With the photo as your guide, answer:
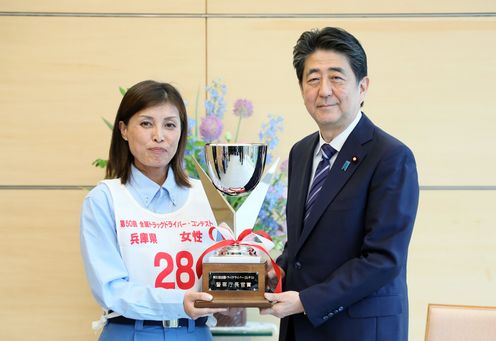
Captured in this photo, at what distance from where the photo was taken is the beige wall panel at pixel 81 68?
342 cm

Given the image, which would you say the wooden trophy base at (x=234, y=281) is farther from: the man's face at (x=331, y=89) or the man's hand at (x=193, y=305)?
the man's face at (x=331, y=89)

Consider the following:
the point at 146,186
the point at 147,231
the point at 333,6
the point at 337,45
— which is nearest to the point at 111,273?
the point at 147,231

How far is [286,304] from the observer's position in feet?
6.24

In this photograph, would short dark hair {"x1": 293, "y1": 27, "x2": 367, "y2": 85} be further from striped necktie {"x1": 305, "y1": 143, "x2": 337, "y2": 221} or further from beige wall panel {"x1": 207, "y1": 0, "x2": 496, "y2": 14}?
beige wall panel {"x1": 207, "y1": 0, "x2": 496, "y2": 14}

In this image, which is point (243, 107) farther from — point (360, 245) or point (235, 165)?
point (360, 245)

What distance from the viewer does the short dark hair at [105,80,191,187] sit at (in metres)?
2.08

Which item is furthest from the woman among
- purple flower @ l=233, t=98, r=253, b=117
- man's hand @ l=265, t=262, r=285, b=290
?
purple flower @ l=233, t=98, r=253, b=117

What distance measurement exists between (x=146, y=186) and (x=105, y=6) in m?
1.63

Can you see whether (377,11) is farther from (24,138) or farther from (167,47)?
(24,138)

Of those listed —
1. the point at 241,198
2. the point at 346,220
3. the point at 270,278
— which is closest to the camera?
the point at 346,220

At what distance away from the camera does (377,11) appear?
345 centimetres

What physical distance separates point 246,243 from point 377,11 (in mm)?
1873

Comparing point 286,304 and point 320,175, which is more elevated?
point 320,175

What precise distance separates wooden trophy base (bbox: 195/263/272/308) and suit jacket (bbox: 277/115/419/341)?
12 centimetres
